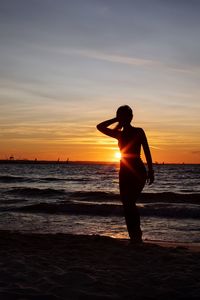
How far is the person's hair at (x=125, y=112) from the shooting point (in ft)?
18.1

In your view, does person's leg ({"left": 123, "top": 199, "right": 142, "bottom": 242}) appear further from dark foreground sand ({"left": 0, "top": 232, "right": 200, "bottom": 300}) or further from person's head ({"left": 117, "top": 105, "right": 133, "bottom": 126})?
person's head ({"left": 117, "top": 105, "right": 133, "bottom": 126})

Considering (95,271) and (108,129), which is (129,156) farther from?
(95,271)

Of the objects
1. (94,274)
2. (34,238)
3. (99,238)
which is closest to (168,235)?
(99,238)

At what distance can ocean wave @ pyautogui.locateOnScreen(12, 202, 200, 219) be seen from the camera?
47.5ft

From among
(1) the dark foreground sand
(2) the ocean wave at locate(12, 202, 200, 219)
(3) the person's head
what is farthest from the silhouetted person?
(2) the ocean wave at locate(12, 202, 200, 219)

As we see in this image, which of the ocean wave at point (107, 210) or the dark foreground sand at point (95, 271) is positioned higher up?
the dark foreground sand at point (95, 271)

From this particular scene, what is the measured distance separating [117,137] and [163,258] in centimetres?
181

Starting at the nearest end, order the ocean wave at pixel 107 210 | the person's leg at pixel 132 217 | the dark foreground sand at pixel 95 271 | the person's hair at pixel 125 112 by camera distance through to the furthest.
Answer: the dark foreground sand at pixel 95 271, the person's hair at pixel 125 112, the person's leg at pixel 132 217, the ocean wave at pixel 107 210

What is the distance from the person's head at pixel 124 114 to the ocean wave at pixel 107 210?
9.00 meters

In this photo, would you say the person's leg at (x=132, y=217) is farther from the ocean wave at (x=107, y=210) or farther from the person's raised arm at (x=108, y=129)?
the ocean wave at (x=107, y=210)

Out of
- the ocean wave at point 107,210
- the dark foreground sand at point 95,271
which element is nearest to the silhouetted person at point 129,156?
the dark foreground sand at point 95,271

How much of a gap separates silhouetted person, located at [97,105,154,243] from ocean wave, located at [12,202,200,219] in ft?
28.5

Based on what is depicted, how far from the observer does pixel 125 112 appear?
552 cm

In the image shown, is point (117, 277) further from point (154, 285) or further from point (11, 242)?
point (11, 242)
